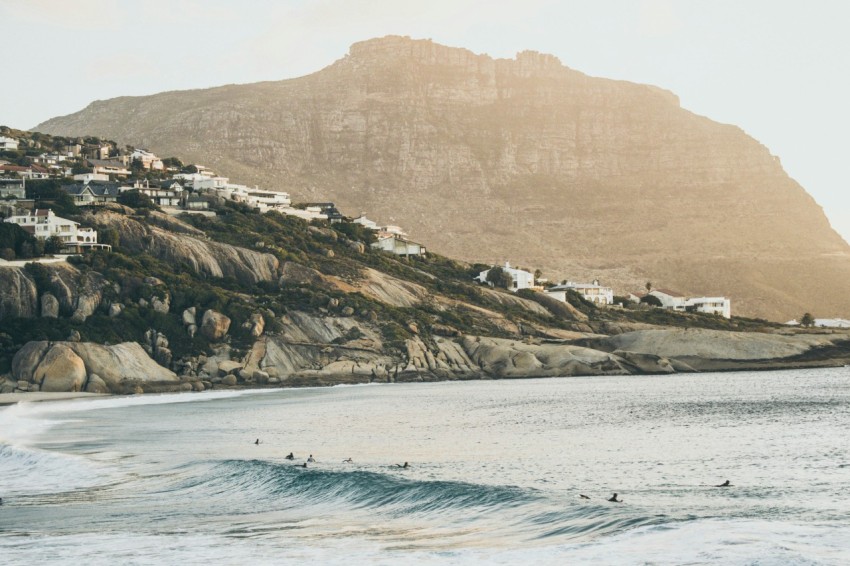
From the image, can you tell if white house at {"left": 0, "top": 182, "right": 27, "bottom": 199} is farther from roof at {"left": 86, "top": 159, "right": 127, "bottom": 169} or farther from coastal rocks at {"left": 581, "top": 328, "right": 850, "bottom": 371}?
coastal rocks at {"left": 581, "top": 328, "right": 850, "bottom": 371}

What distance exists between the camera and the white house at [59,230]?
105 metres

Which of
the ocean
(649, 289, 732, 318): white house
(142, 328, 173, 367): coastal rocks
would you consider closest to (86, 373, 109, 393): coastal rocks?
(142, 328, 173, 367): coastal rocks

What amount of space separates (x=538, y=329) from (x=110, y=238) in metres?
46.8

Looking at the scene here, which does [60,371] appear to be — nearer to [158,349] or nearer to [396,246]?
[158,349]

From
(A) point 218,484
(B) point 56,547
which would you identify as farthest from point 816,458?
(B) point 56,547

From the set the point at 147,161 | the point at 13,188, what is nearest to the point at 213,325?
the point at 13,188

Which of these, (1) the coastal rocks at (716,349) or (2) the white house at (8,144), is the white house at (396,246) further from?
(2) the white house at (8,144)

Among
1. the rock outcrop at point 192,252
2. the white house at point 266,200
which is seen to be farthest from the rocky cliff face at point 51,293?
the white house at point 266,200

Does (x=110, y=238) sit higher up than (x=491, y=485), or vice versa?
(x=110, y=238)

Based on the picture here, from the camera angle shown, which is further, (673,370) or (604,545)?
(673,370)

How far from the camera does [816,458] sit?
1419 inches

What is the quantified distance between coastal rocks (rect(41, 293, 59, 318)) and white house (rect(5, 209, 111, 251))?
1382 cm

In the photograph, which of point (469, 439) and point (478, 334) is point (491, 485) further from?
point (478, 334)

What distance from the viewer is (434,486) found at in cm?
3066
